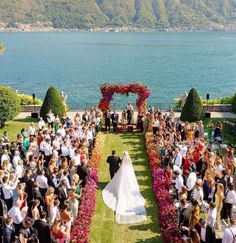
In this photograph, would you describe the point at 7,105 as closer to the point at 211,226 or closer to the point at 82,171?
the point at 82,171

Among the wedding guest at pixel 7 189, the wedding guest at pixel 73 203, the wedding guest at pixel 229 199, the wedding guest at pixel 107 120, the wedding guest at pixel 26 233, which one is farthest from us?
the wedding guest at pixel 107 120

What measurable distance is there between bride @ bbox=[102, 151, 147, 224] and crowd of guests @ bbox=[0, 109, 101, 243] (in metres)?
1.12

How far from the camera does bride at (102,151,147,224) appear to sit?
14.0m

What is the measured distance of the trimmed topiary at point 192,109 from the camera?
26266mm

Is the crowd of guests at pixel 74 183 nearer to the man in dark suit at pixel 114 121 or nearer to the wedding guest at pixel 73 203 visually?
the wedding guest at pixel 73 203

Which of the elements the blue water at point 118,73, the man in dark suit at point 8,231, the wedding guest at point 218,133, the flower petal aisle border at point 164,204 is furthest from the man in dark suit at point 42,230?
the blue water at point 118,73

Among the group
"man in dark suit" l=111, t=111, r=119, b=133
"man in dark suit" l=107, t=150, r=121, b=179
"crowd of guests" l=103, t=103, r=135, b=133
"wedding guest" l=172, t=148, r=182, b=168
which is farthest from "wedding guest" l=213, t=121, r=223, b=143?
"man in dark suit" l=107, t=150, r=121, b=179

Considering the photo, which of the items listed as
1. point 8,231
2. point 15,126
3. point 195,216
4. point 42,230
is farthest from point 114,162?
point 15,126

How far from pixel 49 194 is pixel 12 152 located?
5.54 meters

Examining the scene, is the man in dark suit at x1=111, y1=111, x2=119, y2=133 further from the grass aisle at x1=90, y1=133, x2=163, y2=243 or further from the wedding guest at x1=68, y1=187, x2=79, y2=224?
the wedding guest at x1=68, y1=187, x2=79, y2=224

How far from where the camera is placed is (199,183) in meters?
12.4

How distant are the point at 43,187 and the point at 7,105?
44.4 ft

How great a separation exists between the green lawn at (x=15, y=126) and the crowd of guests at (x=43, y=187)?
6.00m

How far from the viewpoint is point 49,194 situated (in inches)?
455
